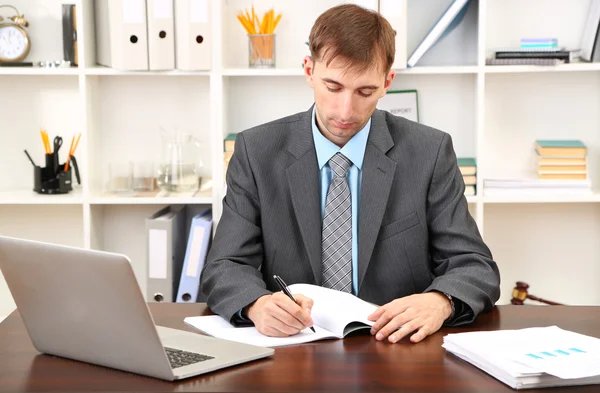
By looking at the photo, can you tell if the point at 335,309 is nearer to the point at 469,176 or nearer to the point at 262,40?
the point at 469,176

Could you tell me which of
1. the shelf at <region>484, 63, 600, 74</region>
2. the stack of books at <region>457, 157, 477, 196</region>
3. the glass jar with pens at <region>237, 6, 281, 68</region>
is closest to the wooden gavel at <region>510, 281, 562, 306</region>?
the stack of books at <region>457, 157, 477, 196</region>

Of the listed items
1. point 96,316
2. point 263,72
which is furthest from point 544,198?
point 96,316

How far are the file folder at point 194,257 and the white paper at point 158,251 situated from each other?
81 millimetres

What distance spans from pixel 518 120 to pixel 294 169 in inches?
62.8

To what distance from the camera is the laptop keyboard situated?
4.34 ft

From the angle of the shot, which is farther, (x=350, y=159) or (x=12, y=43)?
(x=12, y=43)

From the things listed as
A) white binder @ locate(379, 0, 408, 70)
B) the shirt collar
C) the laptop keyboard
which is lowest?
the laptop keyboard

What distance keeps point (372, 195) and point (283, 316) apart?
49 centimetres

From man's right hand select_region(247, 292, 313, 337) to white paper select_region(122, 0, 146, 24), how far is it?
1675mm

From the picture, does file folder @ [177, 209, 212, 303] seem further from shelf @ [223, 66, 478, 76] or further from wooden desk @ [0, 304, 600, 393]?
wooden desk @ [0, 304, 600, 393]

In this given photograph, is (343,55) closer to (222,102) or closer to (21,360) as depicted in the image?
(21,360)

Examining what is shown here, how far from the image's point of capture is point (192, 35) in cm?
296

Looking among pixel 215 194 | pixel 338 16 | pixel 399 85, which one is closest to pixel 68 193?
pixel 215 194

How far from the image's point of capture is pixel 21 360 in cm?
140
